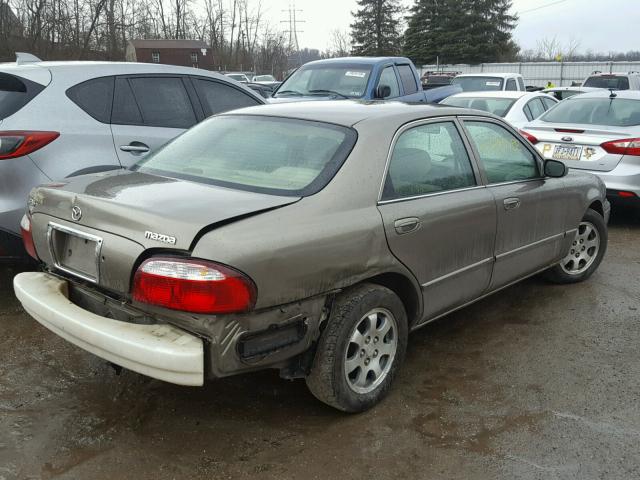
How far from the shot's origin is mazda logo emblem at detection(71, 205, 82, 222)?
9.49 feet

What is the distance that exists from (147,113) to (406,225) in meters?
2.83

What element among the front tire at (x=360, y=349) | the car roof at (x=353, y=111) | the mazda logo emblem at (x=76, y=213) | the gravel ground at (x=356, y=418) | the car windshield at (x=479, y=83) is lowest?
the gravel ground at (x=356, y=418)

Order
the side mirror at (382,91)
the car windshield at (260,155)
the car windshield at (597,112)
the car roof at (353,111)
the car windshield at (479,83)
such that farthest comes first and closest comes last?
the car windshield at (479,83)
the side mirror at (382,91)
the car windshield at (597,112)
the car roof at (353,111)
the car windshield at (260,155)

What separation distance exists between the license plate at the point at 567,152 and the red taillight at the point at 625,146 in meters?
0.30

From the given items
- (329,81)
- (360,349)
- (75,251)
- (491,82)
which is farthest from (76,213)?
(491,82)

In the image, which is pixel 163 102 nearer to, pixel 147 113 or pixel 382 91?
pixel 147 113

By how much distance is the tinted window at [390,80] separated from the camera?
32.1 feet

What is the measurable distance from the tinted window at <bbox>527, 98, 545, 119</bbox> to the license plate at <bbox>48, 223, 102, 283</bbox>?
8.51 metres

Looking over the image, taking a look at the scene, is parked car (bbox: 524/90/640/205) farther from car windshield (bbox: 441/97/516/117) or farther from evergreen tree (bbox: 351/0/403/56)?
evergreen tree (bbox: 351/0/403/56)

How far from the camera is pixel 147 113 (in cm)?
511

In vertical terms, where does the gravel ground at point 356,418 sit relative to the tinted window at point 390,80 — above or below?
below

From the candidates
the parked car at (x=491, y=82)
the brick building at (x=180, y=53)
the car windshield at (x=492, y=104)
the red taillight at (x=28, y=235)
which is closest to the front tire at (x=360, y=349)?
the red taillight at (x=28, y=235)

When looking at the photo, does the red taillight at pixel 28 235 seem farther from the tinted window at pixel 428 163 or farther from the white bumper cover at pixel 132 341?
the tinted window at pixel 428 163

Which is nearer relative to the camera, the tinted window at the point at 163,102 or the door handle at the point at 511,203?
the door handle at the point at 511,203
